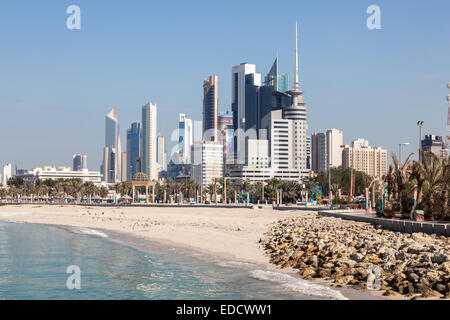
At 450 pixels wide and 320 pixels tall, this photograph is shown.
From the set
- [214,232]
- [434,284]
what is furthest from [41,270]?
[214,232]

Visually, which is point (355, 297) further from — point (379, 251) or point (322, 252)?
point (322, 252)

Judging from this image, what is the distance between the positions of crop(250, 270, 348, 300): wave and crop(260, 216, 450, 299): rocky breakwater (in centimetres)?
81

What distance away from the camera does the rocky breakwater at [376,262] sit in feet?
57.8

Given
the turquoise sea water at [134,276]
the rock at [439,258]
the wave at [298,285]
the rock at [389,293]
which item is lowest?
A: the turquoise sea water at [134,276]

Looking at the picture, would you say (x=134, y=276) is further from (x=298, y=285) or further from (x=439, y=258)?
(x=439, y=258)

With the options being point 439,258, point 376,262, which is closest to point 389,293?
point 439,258

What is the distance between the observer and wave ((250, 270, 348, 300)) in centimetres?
1791

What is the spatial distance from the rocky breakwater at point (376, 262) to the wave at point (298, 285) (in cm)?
81

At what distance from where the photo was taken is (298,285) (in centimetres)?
1984

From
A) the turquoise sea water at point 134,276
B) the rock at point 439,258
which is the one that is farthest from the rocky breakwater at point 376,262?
the turquoise sea water at point 134,276

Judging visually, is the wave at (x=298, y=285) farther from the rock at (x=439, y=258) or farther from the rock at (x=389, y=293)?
the rock at (x=439, y=258)

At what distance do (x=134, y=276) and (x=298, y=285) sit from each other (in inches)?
302
